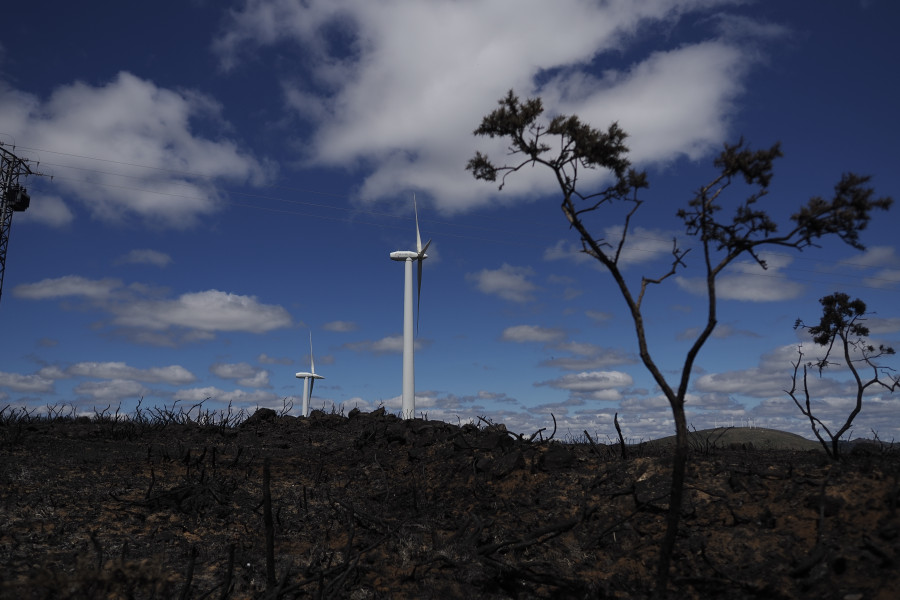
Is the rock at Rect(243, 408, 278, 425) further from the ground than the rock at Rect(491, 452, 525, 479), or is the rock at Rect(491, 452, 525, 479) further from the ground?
the rock at Rect(243, 408, 278, 425)

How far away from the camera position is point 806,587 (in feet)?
32.1

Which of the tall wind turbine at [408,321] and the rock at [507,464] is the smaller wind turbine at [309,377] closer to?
the tall wind turbine at [408,321]

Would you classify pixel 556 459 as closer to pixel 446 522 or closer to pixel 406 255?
pixel 446 522

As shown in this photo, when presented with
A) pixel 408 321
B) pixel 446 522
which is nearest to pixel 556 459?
pixel 446 522

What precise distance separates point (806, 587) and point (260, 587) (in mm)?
8904

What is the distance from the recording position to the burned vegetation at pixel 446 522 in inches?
405

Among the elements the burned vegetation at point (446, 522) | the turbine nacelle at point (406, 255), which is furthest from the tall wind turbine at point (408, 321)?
the burned vegetation at point (446, 522)

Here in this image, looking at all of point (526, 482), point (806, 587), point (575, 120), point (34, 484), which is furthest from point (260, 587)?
point (575, 120)

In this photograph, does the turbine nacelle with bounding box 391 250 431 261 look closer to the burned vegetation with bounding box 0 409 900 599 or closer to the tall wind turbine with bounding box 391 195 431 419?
the tall wind turbine with bounding box 391 195 431 419

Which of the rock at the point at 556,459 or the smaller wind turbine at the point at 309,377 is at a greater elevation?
the smaller wind turbine at the point at 309,377

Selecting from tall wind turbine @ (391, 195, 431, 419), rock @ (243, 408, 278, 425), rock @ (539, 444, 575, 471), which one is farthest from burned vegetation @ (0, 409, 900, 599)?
tall wind turbine @ (391, 195, 431, 419)

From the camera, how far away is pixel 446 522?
14.2 metres

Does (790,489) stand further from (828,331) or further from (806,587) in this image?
(828,331)

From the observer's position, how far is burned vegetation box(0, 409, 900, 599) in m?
10.3
